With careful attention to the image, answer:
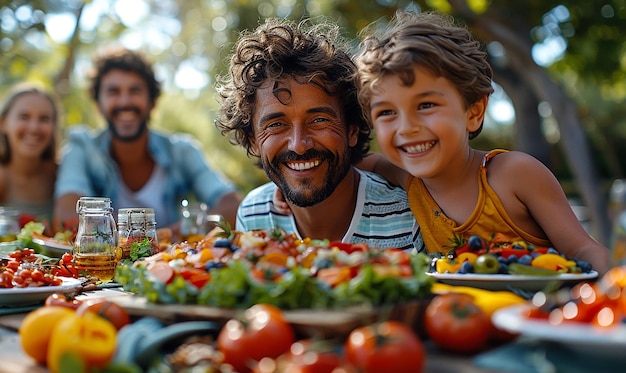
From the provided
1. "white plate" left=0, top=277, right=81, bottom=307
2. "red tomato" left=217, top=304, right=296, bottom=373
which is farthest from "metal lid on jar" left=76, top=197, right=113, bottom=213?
"red tomato" left=217, top=304, right=296, bottom=373

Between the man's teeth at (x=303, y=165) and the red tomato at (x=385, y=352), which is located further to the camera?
the man's teeth at (x=303, y=165)

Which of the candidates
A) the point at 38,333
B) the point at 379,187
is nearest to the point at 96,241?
the point at 38,333

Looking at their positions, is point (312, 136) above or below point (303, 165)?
above

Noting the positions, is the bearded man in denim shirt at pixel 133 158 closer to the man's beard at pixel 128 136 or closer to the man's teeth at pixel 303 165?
the man's beard at pixel 128 136

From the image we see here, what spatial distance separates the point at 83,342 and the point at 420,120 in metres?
1.78

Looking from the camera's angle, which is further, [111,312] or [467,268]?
[467,268]

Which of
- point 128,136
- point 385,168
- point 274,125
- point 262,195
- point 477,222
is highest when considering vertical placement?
point 128,136

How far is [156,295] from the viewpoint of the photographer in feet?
5.90

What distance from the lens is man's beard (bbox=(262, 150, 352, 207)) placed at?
3344 mm

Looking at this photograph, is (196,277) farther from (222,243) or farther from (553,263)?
(553,263)

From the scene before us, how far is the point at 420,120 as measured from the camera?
9.34 ft

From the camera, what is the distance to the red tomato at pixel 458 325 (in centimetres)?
149

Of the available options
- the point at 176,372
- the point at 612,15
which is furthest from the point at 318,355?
the point at 612,15

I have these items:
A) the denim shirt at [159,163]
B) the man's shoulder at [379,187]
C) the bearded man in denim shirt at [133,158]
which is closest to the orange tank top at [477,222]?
the man's shoulder at [379,187]
